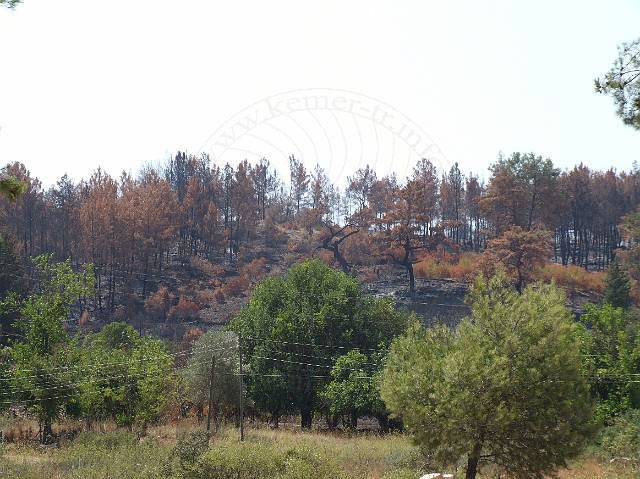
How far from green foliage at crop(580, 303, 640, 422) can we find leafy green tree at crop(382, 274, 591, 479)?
13.0 meters

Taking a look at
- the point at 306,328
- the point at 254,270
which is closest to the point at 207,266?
the point at 254,270

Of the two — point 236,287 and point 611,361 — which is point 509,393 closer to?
point 611,361

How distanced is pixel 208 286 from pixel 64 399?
34.0 meters

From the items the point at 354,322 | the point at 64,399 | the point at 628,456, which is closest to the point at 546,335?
the point at 628,456

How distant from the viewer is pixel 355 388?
3262 centimetres

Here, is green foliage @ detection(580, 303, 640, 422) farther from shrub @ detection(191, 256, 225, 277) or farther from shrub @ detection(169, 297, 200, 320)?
shrub @ detection(191, 256, 225, 277)

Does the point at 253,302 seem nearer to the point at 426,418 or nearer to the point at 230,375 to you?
the point at 230,375

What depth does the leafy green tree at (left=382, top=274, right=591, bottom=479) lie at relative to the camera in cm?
1571

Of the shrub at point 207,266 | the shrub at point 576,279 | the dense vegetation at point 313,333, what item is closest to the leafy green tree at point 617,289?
the dense vegetation at point 313,333

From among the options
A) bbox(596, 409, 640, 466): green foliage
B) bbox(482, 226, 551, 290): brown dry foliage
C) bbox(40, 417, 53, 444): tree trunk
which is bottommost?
bbox(40, 417, 53, 444): tree trunk

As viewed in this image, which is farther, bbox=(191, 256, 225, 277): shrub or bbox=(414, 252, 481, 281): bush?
bbox=(191, 256, 225, 277): shrub

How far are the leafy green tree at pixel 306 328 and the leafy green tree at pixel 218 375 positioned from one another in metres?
0.91

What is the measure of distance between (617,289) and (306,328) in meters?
24.8

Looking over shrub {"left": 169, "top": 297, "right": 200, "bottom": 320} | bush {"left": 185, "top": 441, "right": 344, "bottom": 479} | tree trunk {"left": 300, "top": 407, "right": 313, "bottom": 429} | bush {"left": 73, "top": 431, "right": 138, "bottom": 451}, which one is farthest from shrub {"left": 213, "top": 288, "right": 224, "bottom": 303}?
bush {"left": 185, "top": 441, "right": 344, "bottom": 479}
